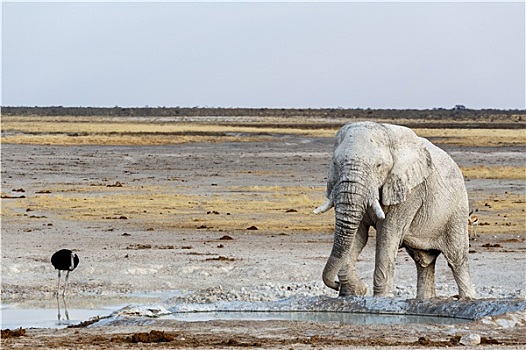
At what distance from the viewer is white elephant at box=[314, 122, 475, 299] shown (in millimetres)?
11984

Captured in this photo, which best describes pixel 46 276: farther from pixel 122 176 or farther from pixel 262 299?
pixel 122 176

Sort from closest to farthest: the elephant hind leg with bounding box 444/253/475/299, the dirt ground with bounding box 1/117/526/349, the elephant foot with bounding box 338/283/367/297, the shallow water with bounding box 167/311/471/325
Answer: the dirt ground with bounding box 1/117/526/349
the shallow water with bounding box 167/311/471/325
the elephant foot with bounding box 338/283/367/297
the elephant hind leg with bounding box 444/253/475/299

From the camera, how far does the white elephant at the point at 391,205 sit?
12.0 metres

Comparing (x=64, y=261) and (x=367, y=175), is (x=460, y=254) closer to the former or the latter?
(x=367, y=175)

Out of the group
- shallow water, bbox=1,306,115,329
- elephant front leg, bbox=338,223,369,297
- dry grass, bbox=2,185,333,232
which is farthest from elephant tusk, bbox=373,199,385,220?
dry grass, bbox=2,185,333,232

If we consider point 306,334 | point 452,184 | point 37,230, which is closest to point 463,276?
point 452,184

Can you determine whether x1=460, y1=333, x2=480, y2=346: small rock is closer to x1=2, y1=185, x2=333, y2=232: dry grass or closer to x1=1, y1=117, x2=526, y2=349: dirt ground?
x1=1, y1=117, x2=526, y2=349: dirt ground

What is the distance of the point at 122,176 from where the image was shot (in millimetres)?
36156

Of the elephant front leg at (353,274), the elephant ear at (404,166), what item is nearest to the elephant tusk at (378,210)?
the elephant ear at (404,166)

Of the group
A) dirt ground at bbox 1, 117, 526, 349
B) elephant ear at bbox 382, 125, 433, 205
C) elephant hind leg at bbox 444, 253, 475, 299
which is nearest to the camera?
dirt ground at bbox 1, 117, 526, 349

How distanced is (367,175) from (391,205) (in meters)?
0.67

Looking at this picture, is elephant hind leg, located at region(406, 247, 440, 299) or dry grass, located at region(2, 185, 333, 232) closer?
elephant hind leg, located at region(406, 247, 440, 299)

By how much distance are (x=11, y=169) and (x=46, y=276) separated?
2337cm

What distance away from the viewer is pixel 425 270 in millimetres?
13297
